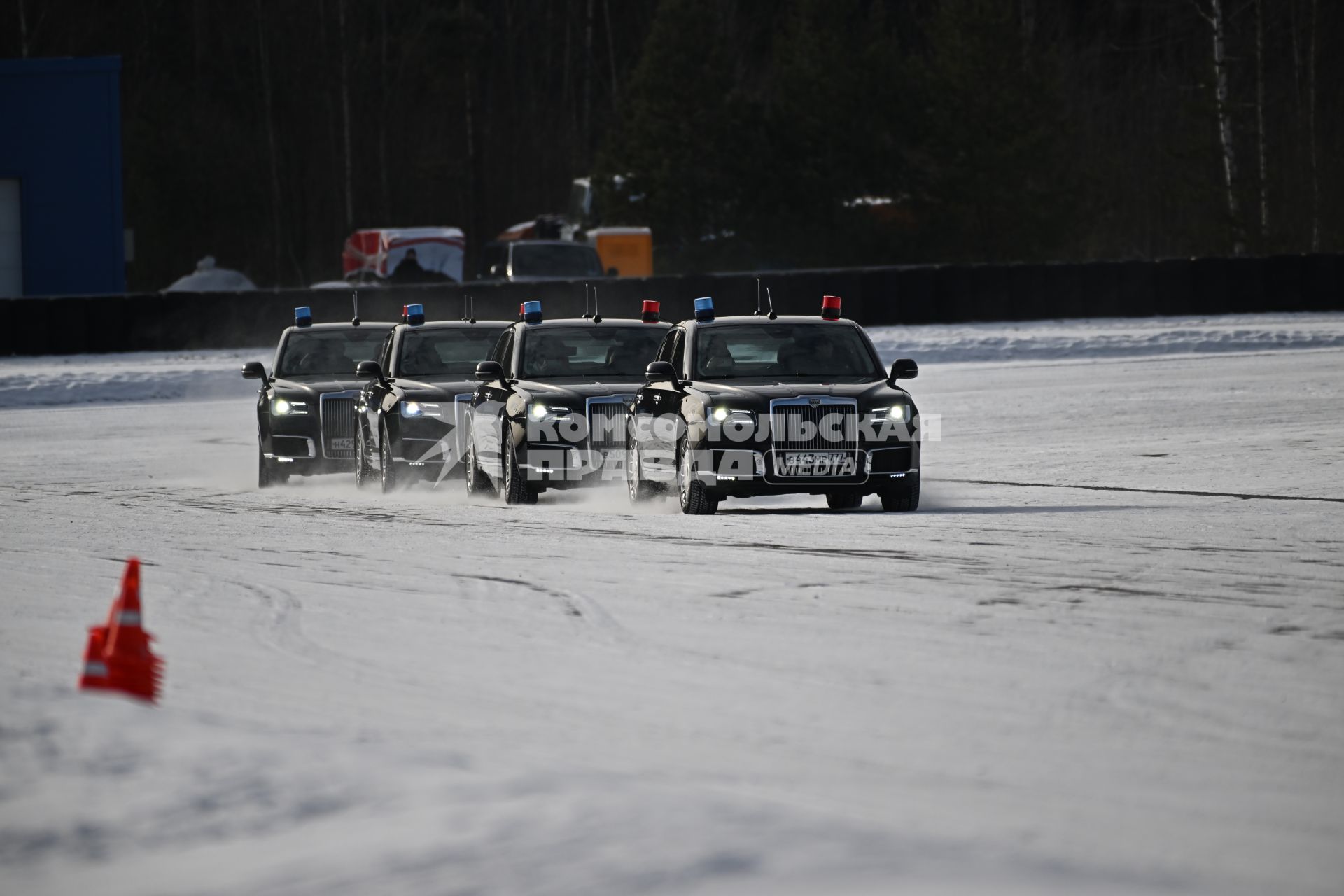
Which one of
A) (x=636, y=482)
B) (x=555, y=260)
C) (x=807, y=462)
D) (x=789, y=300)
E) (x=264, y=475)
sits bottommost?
(x=264, y=475)

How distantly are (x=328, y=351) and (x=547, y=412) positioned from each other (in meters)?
5.71

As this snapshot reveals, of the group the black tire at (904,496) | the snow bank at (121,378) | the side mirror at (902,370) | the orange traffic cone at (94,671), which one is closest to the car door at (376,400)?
the side mirror at (902,370)

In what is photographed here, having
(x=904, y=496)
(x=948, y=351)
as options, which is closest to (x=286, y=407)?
(x=904, y=496)

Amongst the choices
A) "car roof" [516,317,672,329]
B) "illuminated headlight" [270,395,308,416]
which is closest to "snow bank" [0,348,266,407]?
"illuminated headlight" [270,395,308,416]

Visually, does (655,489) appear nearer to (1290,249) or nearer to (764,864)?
(764,864)

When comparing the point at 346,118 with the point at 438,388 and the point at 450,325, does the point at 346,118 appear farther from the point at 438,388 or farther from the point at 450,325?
the point at 438,388

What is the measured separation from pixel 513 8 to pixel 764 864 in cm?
9192

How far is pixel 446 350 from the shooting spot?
19453mm

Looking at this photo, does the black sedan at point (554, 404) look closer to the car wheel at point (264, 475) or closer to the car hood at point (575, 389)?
the car hood at point (575, 389)

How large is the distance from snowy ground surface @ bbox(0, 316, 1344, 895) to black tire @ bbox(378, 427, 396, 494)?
1.94m

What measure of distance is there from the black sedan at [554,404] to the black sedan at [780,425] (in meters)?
0.56

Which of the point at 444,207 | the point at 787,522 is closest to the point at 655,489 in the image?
the point at 787,522

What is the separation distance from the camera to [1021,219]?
2421 inches

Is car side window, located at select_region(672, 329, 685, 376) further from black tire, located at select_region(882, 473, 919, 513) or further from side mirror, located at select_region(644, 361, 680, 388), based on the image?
black tire, located at select_region(882, 473, 919, 513)
